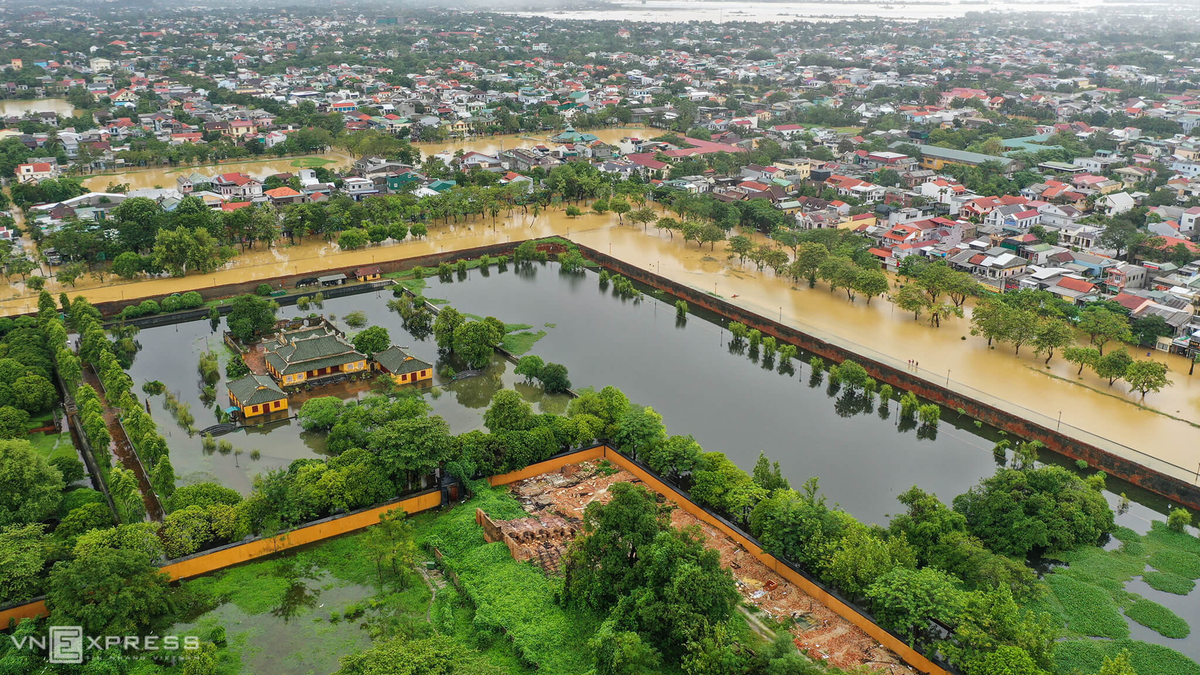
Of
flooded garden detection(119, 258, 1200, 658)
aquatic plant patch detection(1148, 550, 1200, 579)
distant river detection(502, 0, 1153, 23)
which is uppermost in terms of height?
distant river detection(502, 0, 1153, 23)

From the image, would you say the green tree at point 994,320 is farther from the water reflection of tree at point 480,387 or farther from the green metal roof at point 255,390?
the green metal roof at point 255,390

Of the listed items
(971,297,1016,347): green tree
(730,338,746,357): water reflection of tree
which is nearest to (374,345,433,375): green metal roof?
(730,338,746,357): water reflection of tree

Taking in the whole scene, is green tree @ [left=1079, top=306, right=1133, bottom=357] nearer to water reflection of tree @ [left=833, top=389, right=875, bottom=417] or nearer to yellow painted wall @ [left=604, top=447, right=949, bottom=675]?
water reflection of tree @ [left=833, top=389, right=875, bottom=417]

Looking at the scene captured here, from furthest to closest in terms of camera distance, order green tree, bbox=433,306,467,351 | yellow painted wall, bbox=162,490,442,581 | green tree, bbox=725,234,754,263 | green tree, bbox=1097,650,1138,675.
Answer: green tree, bbox=725,234,754,263
green tree, bbox=433,306,467,351
yellow painted wall, bbox=162,490,442,581
green tree, bbox=1097,650,1138,675

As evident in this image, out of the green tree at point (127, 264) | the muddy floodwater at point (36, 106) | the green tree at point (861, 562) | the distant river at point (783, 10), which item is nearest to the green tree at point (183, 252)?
the green tree at point (127, 264)

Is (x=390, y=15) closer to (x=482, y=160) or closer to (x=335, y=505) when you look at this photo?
(x=482, y=160)

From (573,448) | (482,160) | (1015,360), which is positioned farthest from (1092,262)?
(482,160)
